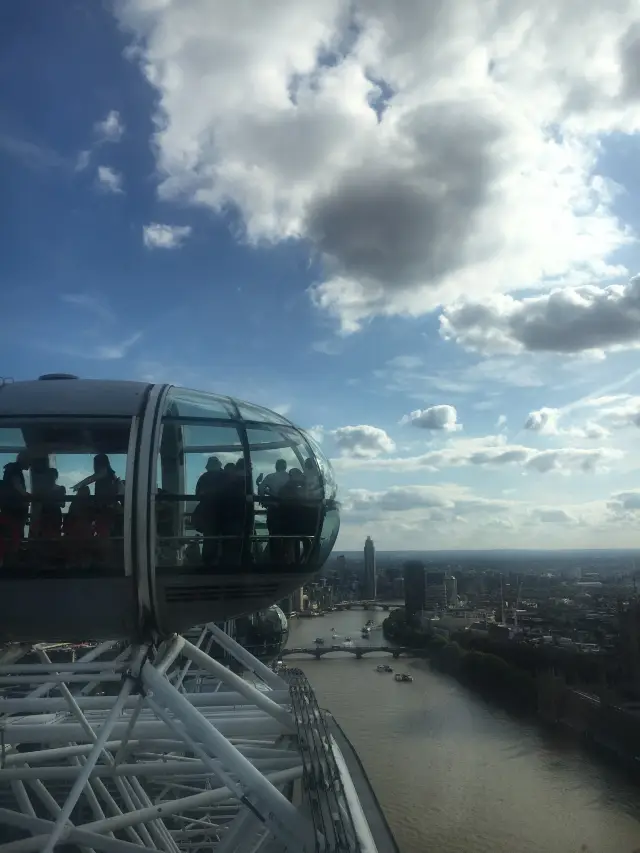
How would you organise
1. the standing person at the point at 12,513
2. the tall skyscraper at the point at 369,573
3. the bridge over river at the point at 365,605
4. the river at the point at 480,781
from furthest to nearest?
the tall skyscraper at the point at 369,573, the bridge over river at the point at 365,605, the river at the point at 480,781, the standing person at the point at 12,513

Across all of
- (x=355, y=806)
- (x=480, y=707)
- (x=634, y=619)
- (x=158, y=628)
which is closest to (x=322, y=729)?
(x=355, y=806)

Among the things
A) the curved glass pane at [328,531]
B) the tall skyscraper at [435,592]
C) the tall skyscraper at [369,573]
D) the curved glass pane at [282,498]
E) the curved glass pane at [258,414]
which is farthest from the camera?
the tall skyscraper at [369,573]

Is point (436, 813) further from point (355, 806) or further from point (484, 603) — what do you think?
point (484, 603)

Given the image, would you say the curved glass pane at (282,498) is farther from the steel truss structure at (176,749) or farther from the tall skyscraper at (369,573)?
the tall skyscraper at (369,573)

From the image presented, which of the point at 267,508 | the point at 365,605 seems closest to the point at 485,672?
the point at 267,508

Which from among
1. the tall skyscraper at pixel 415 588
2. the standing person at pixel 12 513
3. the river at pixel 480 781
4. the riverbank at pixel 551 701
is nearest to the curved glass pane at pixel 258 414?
the standing person at pixel 12 513

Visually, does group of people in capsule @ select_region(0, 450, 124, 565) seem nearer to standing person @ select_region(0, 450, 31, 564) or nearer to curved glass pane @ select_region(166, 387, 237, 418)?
A: standing person @ select_region(0, 450, 31, 564)

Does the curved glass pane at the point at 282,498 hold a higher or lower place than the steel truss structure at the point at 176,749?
higher
